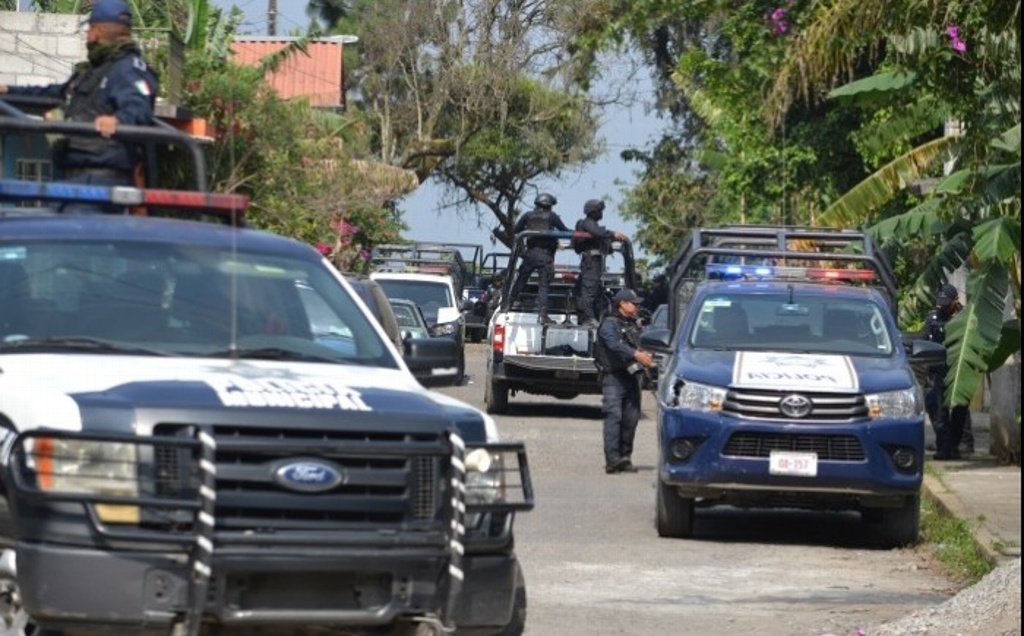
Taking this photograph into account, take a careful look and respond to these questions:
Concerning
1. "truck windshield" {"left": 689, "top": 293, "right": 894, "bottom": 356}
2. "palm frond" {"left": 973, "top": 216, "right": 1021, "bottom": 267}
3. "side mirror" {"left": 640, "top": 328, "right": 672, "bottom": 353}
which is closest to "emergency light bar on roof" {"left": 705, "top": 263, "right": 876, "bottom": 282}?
"truck windshield" {"left": 689, "top": 293, "right": 894, "bottom": 356}

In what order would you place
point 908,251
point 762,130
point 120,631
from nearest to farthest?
point 120,631 < point 908,251 < point 762,130

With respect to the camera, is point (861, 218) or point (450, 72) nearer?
point (861, 218)

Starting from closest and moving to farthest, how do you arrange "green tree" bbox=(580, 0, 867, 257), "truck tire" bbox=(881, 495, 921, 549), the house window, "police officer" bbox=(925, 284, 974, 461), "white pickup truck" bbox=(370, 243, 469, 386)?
"green tree" bbox=(580, 0, 867, 257) → "truck tire" bbox=(881, 495, 921, 549) → "police officer" bbox=(925, 284, 974, 461) → the house window → "white pickup truck" bbox=(370, 243, 469, 386)

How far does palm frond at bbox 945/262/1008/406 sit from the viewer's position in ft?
57.8

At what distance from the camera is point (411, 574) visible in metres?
7.27

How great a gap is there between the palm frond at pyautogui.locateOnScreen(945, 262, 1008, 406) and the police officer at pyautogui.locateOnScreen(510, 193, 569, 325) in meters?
9.07

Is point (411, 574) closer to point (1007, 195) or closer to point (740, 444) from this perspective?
point (740, 444)

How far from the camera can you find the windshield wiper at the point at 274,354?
8117mm

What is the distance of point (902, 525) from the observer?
1481 cm

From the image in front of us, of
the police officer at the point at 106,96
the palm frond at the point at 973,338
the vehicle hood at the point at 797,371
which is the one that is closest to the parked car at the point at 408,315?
the palm frond at the point at 973,338

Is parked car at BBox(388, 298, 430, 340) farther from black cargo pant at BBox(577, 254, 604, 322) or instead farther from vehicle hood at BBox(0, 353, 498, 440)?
vehicle hood at BBox(0, 353, 498, 440)

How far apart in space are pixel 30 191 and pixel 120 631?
92.8 inches

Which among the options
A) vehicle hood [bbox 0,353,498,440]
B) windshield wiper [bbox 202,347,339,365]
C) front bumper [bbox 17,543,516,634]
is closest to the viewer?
front bumper [bbox 17,543,516,634]

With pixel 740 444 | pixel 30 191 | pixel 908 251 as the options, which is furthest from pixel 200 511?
pixel 908 251
